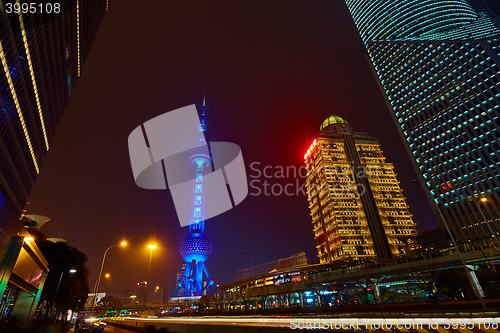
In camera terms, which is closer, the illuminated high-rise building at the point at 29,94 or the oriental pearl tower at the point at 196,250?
the illuminated high-rise building at the point at 29,94

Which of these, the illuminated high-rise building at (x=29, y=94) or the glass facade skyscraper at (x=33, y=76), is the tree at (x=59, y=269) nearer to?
the illuminated high-rise building at (x=29, y=94)

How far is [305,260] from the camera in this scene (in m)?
98.1

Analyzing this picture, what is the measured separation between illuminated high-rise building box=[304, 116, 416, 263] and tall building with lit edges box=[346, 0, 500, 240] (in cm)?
1294

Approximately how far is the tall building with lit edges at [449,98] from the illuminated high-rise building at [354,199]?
12.9m

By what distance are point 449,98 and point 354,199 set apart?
169 feet

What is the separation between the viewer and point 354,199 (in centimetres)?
10181

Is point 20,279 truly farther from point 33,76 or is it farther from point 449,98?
point 449,98

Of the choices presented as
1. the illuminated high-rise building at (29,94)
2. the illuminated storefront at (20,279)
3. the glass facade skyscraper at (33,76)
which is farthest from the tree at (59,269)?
the glass facade skyscraper at (33,76)

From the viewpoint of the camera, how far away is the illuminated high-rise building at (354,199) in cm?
9188

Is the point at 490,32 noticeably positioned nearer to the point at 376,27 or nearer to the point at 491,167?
the point at 376,27

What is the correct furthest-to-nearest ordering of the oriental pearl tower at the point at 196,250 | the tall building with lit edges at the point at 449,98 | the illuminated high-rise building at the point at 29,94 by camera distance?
the oriental pearl tower at the point at 196,250 < the tall building with lit edges at the point at 449,98 < the illuminated high-rise building at the point at 29,94

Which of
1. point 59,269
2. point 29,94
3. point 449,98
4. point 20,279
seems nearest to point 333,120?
point 449,98

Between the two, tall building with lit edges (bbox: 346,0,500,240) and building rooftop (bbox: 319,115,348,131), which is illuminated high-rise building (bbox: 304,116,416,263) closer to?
building rooftop (bbox: 319,115,348,131)

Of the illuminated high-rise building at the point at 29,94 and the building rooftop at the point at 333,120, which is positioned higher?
the building rooftop at the point at 333,120
